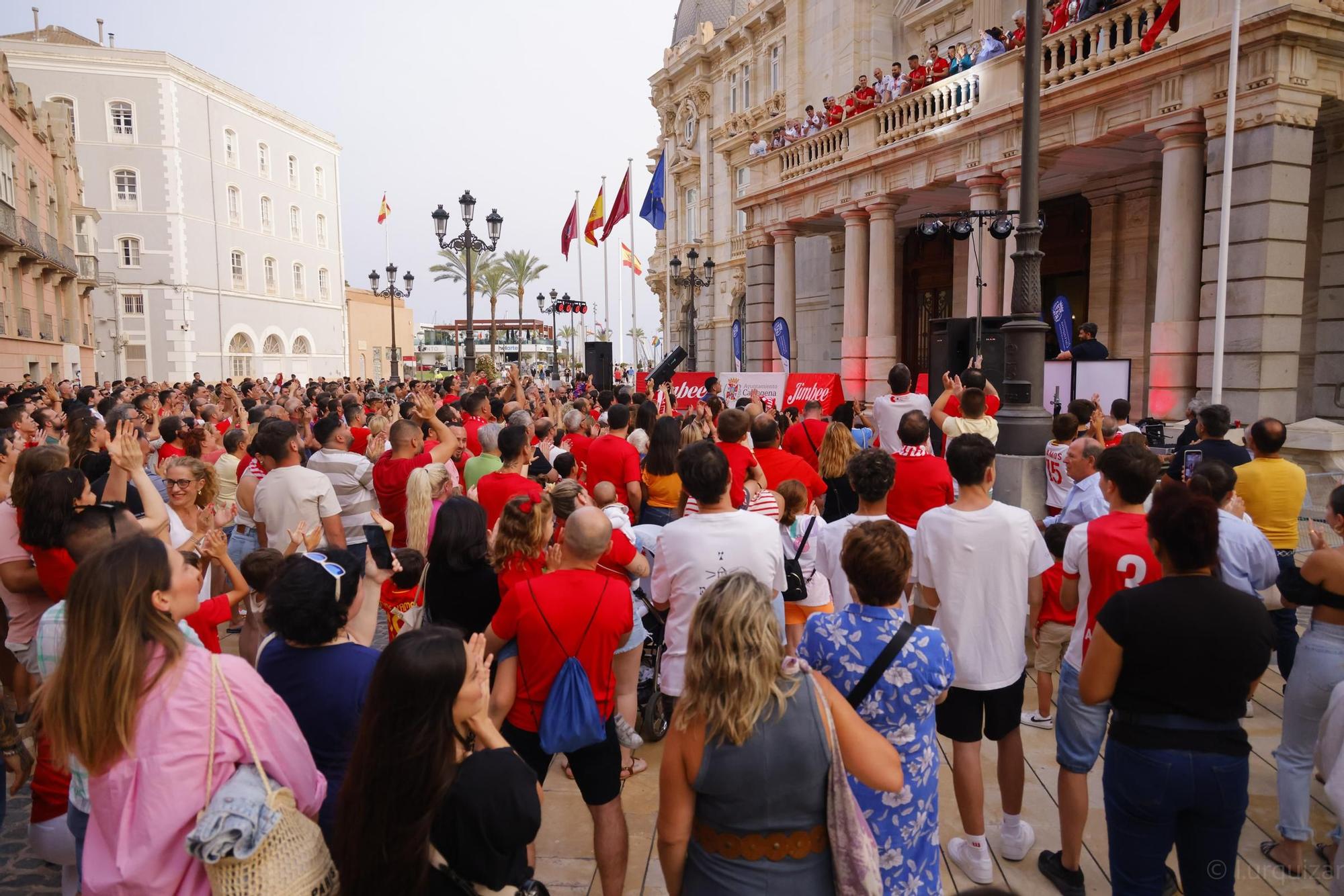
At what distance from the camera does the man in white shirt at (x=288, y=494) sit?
18.8 ft

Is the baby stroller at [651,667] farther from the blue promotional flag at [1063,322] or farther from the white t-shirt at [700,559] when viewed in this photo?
the blue promotional flag at [1063,322]

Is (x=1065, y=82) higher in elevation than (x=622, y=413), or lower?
higher

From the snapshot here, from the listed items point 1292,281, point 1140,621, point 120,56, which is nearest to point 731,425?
point 1140,621

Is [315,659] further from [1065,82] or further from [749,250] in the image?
[749,250]

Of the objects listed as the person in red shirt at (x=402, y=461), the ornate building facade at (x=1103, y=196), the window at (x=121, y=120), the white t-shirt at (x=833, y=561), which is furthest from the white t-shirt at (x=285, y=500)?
the window at (x=121, y=120)

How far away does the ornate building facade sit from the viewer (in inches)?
435

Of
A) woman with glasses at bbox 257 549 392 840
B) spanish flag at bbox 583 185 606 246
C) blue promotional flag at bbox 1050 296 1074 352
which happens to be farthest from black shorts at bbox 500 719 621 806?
spanish flag at bbox 583 185 606 246

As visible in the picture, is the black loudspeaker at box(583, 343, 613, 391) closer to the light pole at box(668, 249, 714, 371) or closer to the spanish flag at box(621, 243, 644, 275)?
the light pole at box(668, 249, 714, 371)

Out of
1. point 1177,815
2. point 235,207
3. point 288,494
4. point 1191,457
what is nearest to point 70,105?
point 235,207

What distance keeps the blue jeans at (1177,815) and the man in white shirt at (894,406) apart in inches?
248

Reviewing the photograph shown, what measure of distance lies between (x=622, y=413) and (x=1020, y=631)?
3.91m

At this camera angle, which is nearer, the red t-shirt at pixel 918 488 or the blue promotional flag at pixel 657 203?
the red t-shirt at pixel 918 488

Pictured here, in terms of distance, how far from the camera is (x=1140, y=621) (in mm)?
3020

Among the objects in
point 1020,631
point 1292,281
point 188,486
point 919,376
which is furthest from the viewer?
point 919,376
